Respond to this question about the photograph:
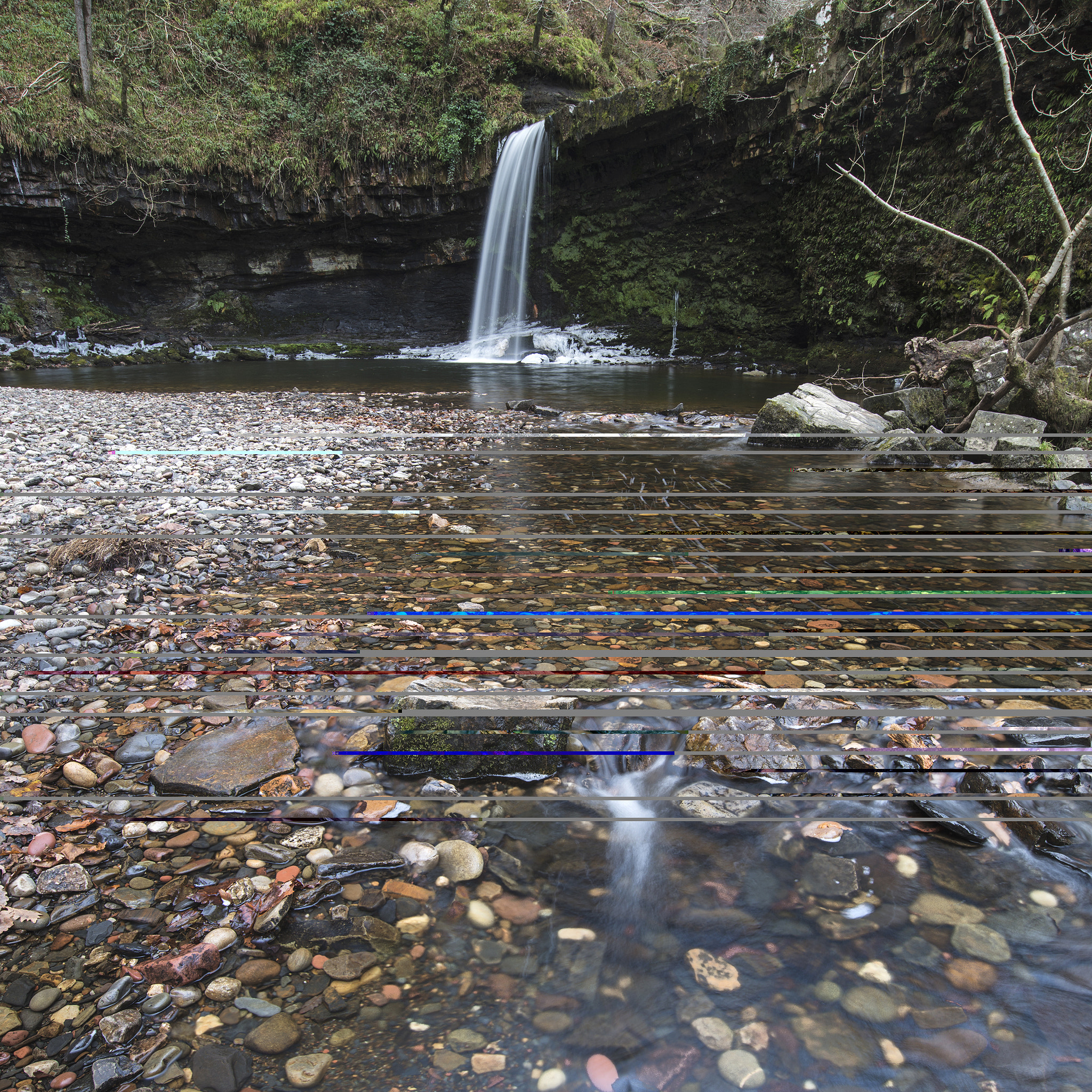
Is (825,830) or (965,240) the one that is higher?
(965,240)

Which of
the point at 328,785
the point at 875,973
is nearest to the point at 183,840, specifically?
the point at 328,785

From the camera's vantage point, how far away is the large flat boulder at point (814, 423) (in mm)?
6207

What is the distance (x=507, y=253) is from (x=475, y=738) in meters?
16.3

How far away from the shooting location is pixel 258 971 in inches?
51.8

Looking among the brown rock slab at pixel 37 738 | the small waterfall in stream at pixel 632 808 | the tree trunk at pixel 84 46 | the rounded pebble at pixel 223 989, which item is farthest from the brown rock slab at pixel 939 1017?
the tree trunk at pixel 84 46

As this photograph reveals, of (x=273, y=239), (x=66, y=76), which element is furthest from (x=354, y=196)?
(x=66, y=76)

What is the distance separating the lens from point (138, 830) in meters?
1.63

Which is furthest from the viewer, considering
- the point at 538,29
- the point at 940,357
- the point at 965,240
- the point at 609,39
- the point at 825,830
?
the point at 609,39

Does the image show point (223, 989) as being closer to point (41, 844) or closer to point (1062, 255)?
point (41, 844)

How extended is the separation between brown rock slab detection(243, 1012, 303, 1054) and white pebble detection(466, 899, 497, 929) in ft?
1.27

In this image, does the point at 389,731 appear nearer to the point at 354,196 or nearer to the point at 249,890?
the point at 249,890

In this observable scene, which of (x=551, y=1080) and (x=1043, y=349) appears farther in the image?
(x=1043, y=349)

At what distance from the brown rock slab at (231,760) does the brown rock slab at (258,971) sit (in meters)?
0.51

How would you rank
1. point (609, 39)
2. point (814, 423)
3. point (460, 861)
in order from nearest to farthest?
1. point (460, 861)
2. point (814, 423)
3. point (609, 39)
